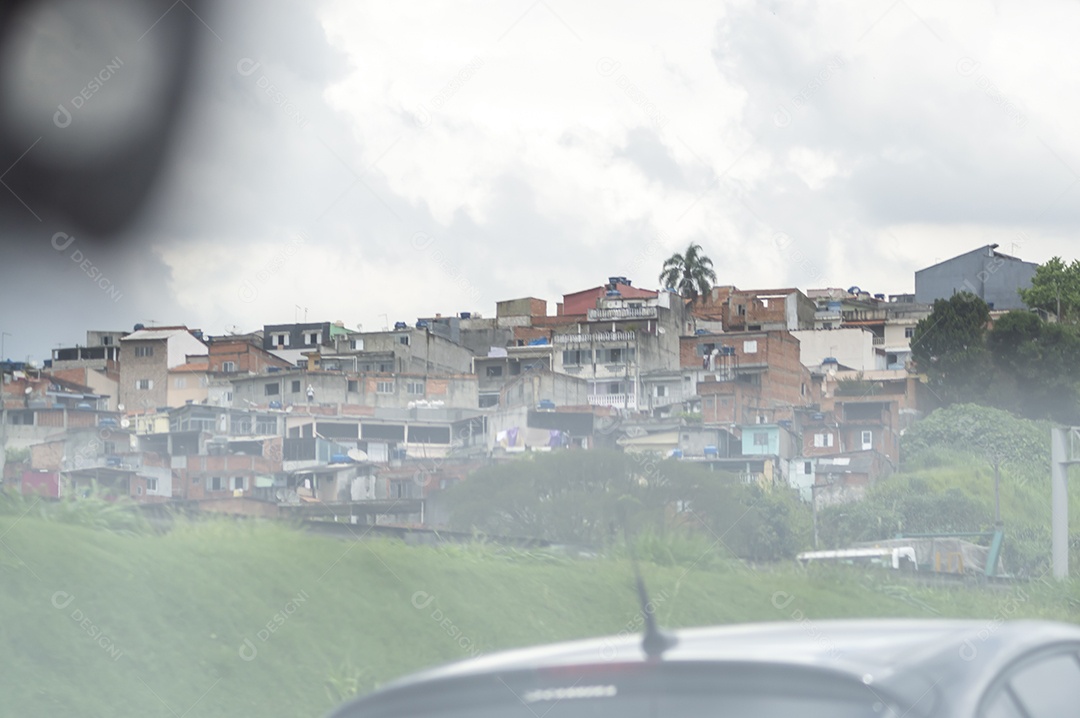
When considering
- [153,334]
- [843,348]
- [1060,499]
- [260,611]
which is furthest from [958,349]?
[260,611]

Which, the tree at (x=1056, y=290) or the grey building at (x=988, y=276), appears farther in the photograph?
the grey building at (x=988, y=276)

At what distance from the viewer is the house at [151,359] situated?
58250mm

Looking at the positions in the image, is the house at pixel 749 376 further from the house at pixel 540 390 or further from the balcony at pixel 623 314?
the house at pixel 540 390

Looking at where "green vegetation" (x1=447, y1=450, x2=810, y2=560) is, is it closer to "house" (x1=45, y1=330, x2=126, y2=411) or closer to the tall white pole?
the tall white pole

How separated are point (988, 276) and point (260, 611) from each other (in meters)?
71.3

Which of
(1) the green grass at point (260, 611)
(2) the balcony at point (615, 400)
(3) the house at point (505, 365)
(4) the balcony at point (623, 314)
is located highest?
(4) the balcony at point (623, 314)

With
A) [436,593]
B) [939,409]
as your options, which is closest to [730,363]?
[939,409]

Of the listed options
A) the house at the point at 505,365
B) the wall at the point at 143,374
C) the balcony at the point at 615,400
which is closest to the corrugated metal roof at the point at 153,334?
the wall at the point at 143,374

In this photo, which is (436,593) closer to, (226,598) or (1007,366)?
(226,598)

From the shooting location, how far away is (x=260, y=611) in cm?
934

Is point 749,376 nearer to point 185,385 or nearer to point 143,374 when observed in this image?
point 185,385

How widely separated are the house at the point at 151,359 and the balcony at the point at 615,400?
18380 mm

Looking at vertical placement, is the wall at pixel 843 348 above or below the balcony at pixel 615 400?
above

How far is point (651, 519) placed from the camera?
104ft
